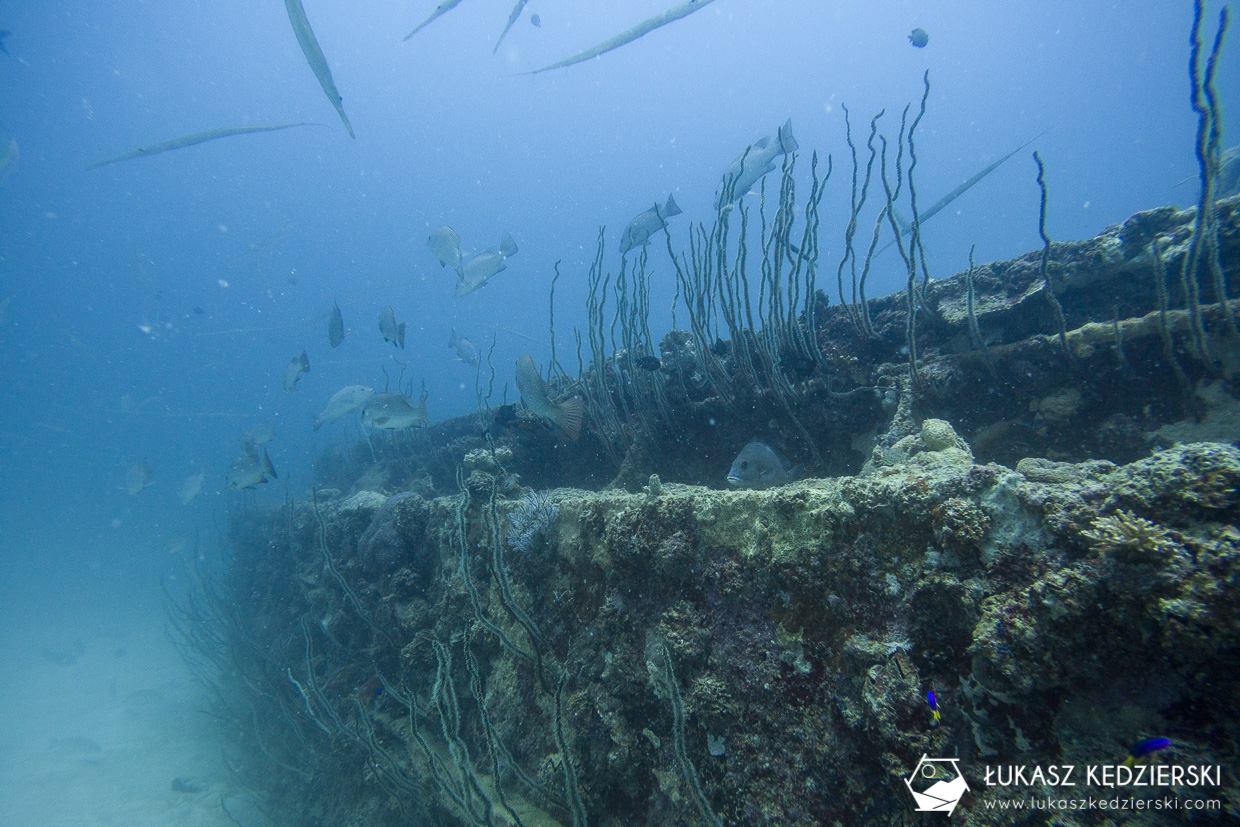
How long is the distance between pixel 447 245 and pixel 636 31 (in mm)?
3731

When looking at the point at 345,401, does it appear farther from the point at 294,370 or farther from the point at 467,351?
the point at 467,351

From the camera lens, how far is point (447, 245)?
6.57 meters

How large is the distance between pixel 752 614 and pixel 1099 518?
120cm

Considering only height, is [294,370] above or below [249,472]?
above

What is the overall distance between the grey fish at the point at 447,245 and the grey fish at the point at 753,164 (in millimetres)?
3886

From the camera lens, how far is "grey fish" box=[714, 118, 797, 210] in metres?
4.57

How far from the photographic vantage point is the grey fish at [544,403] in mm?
3904

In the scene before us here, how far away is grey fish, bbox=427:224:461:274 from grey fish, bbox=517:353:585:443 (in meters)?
3.50

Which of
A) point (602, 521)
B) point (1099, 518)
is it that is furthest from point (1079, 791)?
point (602, 521)

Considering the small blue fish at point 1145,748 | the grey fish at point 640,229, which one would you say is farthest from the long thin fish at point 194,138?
the small blue fish at point 1145,748

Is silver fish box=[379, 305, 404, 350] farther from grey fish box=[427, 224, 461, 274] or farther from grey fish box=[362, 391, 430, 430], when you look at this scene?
grey fish box=[362, 391, 430, 430]

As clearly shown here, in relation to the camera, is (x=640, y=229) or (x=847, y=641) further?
(x=640, y=229)

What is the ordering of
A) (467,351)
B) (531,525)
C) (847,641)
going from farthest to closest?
(467,351) < (531,525) < (847,641)

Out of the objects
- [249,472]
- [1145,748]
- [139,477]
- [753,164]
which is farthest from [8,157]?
[1145,748]
